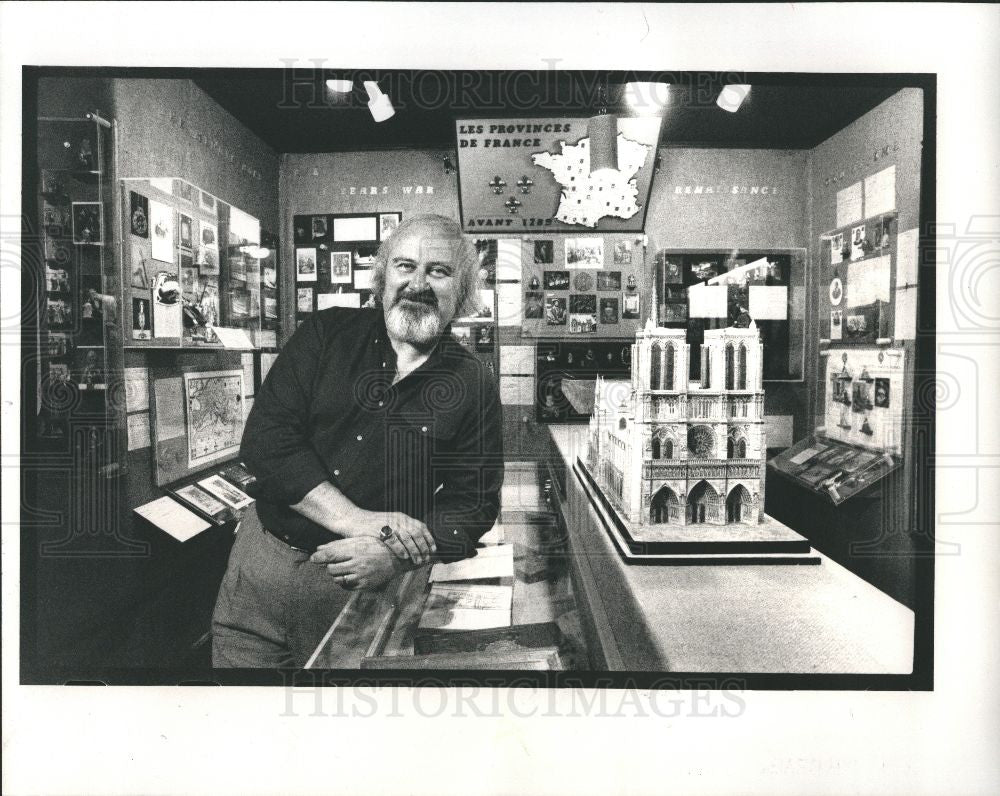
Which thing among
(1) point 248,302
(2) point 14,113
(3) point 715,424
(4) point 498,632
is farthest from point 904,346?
(2) point 14,113

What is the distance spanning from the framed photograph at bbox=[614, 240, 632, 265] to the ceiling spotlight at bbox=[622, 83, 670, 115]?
0.29 m

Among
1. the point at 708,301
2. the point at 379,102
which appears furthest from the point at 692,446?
the point at 379,102

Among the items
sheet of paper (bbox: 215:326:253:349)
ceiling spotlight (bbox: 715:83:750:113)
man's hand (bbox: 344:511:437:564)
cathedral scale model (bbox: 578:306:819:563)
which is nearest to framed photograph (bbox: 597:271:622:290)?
cathedral scale model (bbox: 578:306:819:563)

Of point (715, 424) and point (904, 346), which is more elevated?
point (904, 346)

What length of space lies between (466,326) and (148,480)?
32.0 inches

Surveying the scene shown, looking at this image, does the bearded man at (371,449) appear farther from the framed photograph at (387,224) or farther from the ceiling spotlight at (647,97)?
the ceiling spotlight at (647,97)

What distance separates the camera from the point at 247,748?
192cm

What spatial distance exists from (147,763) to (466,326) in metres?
1.25

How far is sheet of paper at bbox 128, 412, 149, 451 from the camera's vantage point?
1896 mm

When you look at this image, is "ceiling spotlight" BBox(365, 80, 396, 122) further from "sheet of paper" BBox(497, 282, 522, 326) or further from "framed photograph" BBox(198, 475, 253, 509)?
"framed photograph" BBox(198, 475, 253, 509)

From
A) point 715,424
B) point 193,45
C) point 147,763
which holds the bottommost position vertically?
point 147,763

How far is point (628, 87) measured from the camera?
1.88 meters

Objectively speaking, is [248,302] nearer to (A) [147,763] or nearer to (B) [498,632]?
(B) [498,632]

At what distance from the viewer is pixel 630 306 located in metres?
1.91
